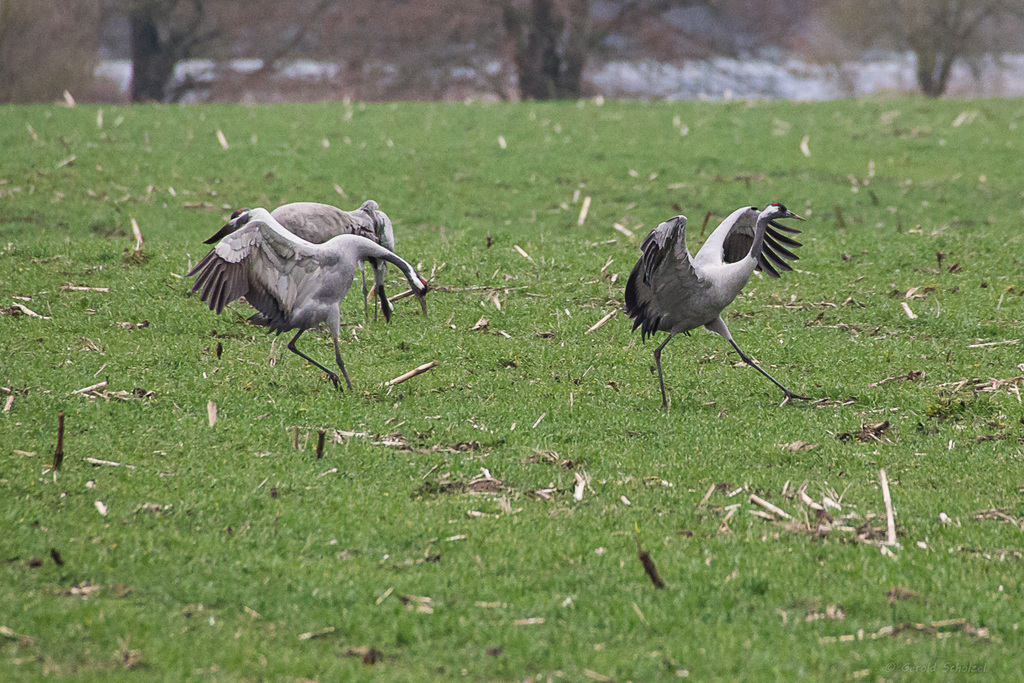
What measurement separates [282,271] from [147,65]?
37.5 m

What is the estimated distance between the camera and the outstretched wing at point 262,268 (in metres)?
8.93

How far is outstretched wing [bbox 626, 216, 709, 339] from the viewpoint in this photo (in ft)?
30.3

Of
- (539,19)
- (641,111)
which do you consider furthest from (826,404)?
(539,19)

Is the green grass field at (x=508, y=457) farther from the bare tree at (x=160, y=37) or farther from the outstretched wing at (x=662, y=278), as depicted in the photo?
the bare tree at (x=160, y=37)

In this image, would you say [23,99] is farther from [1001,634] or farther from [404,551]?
[1001,634]

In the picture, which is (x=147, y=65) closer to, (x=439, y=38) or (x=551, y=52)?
(x=439, y=38)

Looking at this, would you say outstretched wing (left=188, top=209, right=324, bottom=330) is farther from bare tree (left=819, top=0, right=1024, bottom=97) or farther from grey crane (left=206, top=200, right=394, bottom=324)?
bare tree (left=819, top=0, right=1024, bottom=97)

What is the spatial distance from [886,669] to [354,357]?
7325 mm

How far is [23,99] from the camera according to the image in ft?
130

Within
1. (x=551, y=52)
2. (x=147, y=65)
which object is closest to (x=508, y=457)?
(x=551, y=52)

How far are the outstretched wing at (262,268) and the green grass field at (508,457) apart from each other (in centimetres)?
107

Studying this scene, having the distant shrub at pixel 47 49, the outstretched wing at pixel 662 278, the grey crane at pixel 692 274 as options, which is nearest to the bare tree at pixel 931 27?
the distant shrub at pixel 47 49

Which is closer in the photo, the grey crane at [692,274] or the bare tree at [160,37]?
the grey crane at [692,274]

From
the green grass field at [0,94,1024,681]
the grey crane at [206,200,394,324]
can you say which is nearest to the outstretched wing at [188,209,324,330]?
the green grass field at [0,94,1024,681]
